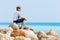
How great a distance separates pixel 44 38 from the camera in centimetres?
1170

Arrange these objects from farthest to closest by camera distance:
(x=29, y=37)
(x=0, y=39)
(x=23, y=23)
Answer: (x=23, y=23) < (x=29, y=37) < (x=0, y=39)

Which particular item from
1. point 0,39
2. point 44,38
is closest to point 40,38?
point 44,38

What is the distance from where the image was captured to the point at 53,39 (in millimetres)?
11805

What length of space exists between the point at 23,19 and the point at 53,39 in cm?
240

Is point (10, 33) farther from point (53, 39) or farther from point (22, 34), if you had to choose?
point (53, 39)

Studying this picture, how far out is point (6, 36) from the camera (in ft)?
35.3

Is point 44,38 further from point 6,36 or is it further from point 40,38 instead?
point 6,36

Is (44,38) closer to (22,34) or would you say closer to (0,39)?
(22,34)

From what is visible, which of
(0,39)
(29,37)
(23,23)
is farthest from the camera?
(23,23)

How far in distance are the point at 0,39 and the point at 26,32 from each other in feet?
5.31

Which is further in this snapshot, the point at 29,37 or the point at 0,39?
the point at 29,37

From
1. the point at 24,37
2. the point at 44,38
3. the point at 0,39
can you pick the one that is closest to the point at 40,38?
the point at 44,38

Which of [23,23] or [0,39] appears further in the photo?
[23,23]

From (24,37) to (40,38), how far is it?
1.03 metres
